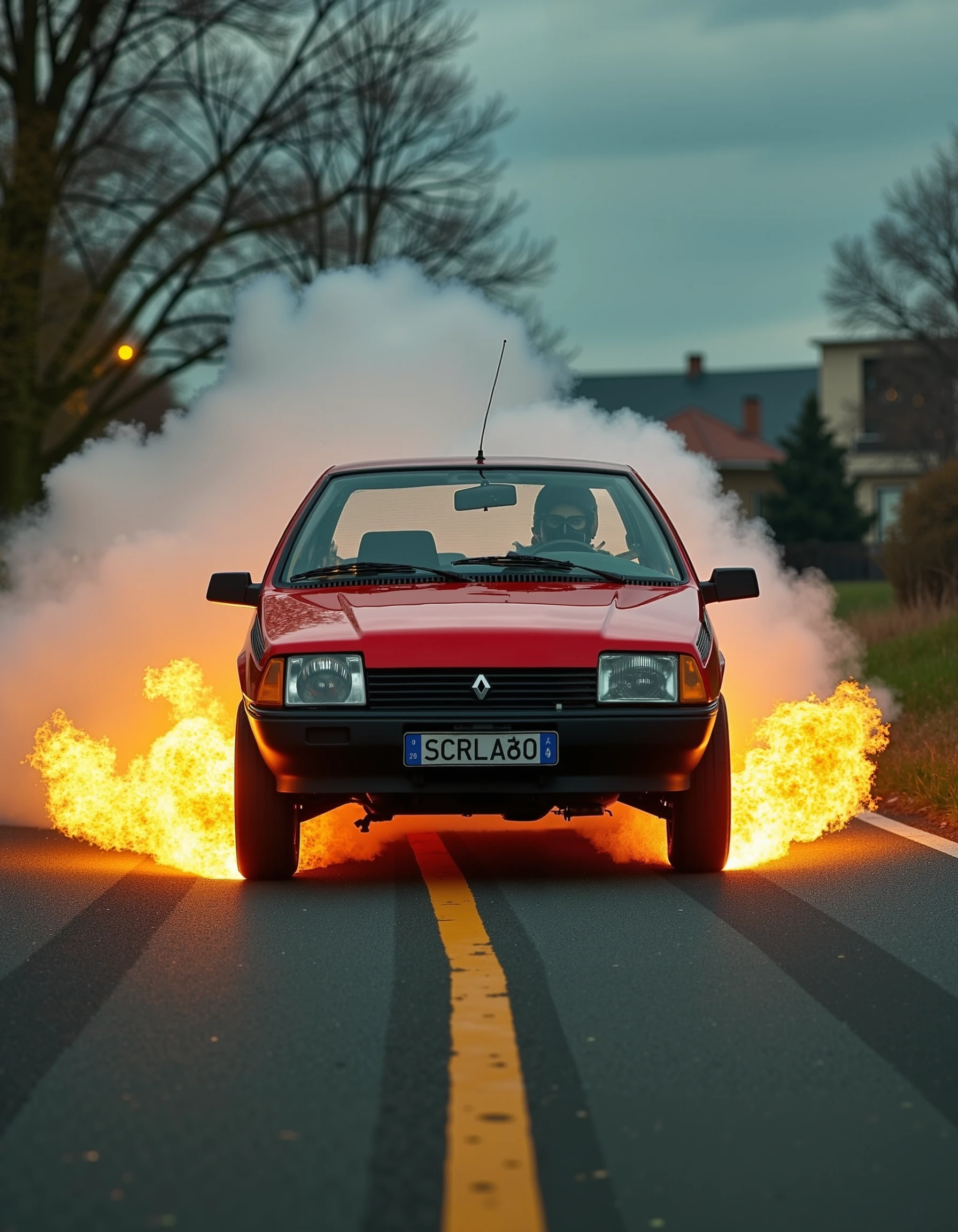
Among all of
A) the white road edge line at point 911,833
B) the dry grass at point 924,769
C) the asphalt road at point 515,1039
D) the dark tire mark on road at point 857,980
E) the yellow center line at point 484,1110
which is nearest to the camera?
the yellow center line at point 484,1110

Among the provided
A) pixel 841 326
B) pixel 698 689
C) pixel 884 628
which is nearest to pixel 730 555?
pixel 698 689

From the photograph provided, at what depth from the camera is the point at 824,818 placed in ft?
28.2

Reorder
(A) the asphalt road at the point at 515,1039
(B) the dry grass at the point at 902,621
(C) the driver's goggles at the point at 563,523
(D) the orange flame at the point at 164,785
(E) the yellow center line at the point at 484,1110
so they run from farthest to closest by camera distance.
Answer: (B) the dry grass at the point at 902,621, (C) the driver's goggles at the point at 563,523, (D) the orange flame at the point at 164,785, (A) the asphalt road at the point at 515,1039, (E) the yellow center line at the point at 484,1110

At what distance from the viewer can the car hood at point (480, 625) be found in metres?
7.02

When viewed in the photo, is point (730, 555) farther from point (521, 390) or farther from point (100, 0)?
point (100, 0)

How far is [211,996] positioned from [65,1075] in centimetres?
91

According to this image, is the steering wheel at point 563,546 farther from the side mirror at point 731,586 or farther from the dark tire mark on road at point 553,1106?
the dark tire mark on road at point 553,1106

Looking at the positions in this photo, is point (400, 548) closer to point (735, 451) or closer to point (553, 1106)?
point (553, 1106)

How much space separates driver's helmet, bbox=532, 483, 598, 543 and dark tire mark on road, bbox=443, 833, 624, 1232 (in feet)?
7.95

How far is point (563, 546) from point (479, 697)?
1419 millimetres

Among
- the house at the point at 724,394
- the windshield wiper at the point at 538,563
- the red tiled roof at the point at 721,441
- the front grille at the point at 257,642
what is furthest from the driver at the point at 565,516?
the house at the point at 724,394

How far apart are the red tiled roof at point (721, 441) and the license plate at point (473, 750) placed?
69.8 metres

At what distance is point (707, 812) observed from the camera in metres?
7.37

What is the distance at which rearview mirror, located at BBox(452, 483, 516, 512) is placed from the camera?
8.32 m
